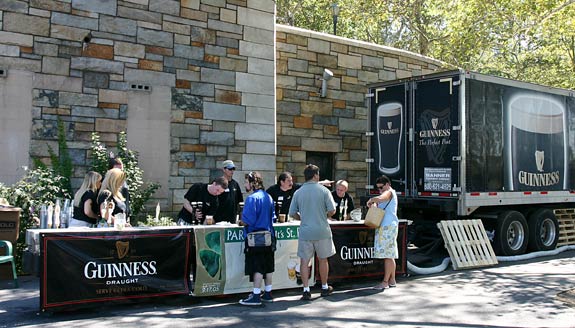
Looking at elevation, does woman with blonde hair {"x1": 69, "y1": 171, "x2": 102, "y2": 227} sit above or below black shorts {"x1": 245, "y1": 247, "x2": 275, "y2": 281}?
above

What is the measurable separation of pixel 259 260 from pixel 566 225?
9038 millimetres

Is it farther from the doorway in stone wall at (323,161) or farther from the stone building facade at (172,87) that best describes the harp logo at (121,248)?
the doorway in stone wall at (323,161)

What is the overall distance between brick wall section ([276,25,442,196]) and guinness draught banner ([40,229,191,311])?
21.3 feet

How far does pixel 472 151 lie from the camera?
1078 cm

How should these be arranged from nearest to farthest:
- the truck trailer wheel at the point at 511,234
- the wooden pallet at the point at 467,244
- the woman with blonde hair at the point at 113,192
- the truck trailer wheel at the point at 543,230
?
the woman with blonde hair at the point at 113,192 → the wooden pallet at the point at 467,244 → the truck trailer wheel at the point at 511,234 → the truck trailer wheel at the point at 543,230

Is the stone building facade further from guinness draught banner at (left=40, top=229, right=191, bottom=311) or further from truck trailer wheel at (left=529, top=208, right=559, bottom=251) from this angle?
truck trailer wheel at (left=529, top=208, right=559, bottom=251)

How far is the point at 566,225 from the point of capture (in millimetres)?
13227

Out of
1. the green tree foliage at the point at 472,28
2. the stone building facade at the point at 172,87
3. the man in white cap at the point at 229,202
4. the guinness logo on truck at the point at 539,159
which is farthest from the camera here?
the green tree foliage at the point at 472,28

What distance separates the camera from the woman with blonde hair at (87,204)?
757 centimetres

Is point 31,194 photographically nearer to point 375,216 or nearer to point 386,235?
point 375,216

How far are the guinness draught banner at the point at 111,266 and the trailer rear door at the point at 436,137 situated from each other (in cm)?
544

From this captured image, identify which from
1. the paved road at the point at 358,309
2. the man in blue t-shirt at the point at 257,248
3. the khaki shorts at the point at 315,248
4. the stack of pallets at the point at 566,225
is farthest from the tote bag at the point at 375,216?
the stack of pallets at the point at 566,225

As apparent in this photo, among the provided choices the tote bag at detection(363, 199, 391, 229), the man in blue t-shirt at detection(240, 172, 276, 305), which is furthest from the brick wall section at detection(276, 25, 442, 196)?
the man in blue t-shirt at detection(240, 172, 276, 305)

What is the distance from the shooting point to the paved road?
633cm
